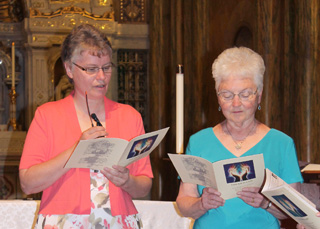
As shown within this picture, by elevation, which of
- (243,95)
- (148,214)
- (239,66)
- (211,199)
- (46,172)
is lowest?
(148,214)

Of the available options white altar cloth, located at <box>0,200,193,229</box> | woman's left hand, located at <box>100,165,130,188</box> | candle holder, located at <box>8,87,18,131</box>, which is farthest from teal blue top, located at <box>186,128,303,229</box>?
candle holder, located at <box>8,87,18,131</box>

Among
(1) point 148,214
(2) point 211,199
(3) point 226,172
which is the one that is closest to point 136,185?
(2) point 211,199

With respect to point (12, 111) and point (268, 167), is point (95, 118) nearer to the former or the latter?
point (268, 167)

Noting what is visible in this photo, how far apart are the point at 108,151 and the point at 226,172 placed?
1.79 ft

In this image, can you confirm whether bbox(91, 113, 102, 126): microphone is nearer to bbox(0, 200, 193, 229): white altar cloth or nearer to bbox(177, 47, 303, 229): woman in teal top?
bbox(177, 47, 303, 229): woman in teal top

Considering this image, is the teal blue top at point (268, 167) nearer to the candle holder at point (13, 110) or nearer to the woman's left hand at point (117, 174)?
the woman's left hand at point (117, 174)

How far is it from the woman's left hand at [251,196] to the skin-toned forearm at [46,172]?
0.82m

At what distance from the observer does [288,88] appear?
12.7ft

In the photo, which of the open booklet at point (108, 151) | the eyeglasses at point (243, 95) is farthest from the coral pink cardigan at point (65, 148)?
the eyeglasses at point (243, 95)

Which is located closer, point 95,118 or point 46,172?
point 46,172

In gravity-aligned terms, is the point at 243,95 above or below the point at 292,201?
above

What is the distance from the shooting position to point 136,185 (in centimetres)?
254

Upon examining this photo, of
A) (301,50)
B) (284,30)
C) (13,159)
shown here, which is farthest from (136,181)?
(13,159)

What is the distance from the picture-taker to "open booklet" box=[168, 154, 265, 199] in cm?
220
